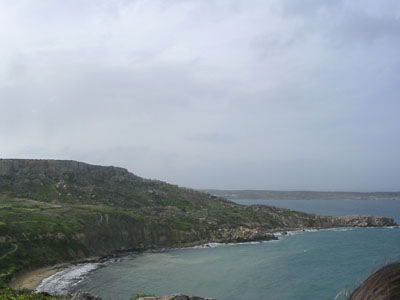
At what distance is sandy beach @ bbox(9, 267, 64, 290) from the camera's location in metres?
51.2

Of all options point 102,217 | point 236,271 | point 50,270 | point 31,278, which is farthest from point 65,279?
point 102,217

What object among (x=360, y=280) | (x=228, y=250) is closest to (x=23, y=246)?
(x=228, y=250)

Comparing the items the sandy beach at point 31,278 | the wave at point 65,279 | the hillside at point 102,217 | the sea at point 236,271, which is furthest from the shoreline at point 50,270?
the hillside at point 102,217

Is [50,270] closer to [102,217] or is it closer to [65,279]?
[65,279]

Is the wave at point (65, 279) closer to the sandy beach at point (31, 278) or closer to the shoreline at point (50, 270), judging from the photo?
the shoreline at point (50, 270)

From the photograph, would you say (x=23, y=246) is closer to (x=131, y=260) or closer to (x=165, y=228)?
(x=131, y=260)

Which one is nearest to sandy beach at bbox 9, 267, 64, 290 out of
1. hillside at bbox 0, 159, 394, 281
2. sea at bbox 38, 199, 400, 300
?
hillside at bbox 0, 159, 394, 281

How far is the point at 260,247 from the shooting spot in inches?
3292

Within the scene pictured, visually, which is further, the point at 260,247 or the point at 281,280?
the point at 260,247

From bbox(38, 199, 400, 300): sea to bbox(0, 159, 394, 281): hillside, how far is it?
21.9 feet

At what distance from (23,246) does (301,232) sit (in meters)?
78.6

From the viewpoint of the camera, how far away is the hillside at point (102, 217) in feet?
227

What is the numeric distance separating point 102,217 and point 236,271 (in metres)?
39.9

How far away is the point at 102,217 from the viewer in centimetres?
8569
